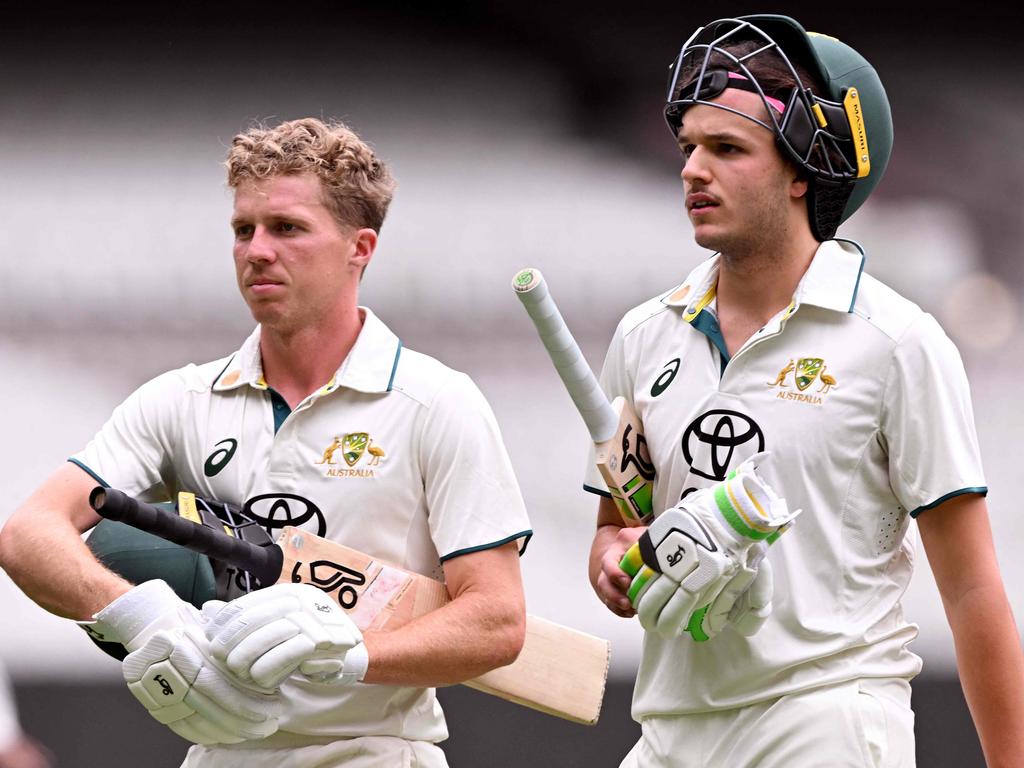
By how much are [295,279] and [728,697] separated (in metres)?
0.95

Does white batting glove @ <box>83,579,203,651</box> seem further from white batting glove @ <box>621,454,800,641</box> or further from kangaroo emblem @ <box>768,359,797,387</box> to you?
kangaroo emblem @ <box>768,359,797,387</box>

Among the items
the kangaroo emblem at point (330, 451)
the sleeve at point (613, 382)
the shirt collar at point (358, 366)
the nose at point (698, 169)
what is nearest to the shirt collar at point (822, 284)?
the sleeve at point (613, 382)

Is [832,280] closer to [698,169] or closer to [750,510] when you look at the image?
[698,169]

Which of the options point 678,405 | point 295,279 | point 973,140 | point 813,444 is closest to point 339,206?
point 295,279

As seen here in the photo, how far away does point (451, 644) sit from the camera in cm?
249

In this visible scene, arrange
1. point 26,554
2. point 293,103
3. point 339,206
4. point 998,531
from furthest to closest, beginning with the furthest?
point 293,103, point 998,531, point 339,206, point 26,554

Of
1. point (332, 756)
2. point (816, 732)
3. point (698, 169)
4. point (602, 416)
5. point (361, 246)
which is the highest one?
point (698, 169)

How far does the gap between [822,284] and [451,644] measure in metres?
0.78

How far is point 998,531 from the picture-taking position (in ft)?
12.5

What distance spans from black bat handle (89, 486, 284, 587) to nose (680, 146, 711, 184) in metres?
0.84

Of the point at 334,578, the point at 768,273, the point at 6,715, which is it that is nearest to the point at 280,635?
the point at 334,578

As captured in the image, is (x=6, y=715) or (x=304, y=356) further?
(x=6, y=715)

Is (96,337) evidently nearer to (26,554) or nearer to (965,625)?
(26,554)

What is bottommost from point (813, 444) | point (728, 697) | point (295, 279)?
point (728, 697)
